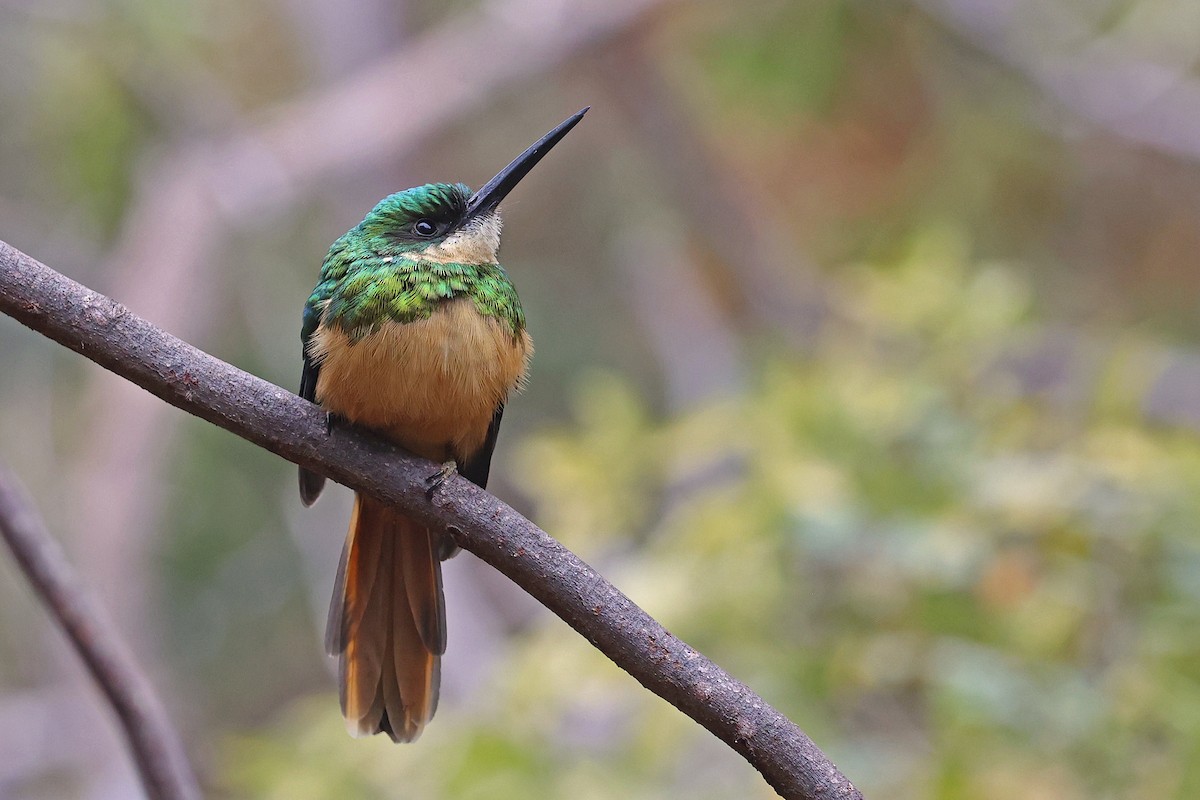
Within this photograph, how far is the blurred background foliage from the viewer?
7.75 ft

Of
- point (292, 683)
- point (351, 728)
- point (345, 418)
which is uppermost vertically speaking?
point (292, 683)

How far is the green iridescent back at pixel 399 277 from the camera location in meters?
1.80

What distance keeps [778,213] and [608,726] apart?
358 cm

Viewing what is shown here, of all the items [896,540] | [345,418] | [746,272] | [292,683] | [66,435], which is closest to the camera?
[345,418]

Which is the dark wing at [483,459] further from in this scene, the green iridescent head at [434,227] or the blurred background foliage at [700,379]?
the blurred background foliage at [700,379]

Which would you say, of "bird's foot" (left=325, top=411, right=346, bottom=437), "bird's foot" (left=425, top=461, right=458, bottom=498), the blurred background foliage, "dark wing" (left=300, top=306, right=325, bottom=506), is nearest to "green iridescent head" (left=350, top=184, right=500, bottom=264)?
Answer: "dark wing" (left=300, top=306, right=325, bottom=506)

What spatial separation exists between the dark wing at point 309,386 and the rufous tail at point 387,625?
0.37 ft

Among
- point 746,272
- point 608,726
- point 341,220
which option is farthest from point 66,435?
point 608,726

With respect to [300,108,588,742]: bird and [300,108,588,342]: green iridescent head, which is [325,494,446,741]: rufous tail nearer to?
[300,108,588,742]: bird

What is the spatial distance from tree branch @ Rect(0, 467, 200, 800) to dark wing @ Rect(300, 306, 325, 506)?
0.36 meters

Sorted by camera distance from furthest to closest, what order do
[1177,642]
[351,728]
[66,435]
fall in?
[66,435]
[1177,642]
[351,728]

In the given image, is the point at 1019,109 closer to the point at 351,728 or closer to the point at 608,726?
the point at 608,726

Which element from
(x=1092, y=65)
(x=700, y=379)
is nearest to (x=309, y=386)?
(x=700, y=379)

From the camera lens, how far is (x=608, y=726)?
353 centimetres
